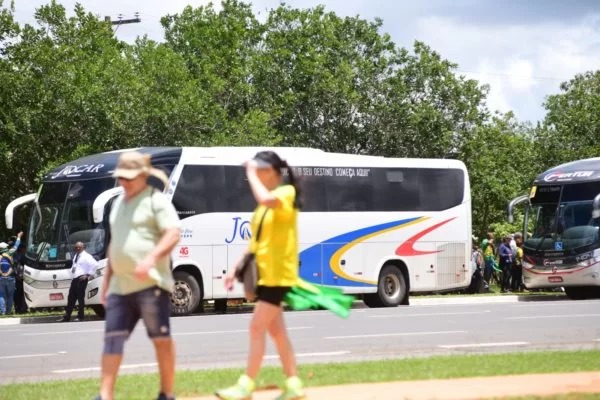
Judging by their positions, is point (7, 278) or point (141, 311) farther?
point (7, 278)

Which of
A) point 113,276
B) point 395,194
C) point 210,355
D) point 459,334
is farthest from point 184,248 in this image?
point 113,276

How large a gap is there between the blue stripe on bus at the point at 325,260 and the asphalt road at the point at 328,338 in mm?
4242

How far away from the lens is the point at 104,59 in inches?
1860

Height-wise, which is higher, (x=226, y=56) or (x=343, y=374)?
(x=226, y=56)

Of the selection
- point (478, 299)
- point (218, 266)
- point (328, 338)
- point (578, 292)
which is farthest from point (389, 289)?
point (328, 338)

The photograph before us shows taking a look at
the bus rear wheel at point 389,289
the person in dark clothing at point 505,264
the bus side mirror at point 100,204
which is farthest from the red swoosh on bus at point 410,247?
the bus side mirror at point 100,204

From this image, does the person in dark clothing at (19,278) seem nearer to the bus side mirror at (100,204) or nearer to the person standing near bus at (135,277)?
the bus side mirror at (100,204)

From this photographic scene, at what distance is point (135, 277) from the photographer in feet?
32.0

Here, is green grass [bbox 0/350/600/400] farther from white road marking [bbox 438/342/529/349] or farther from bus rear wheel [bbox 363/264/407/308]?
bus rear wheel [bbox 363/264/407/308]

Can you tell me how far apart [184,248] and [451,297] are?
1106 centimetres

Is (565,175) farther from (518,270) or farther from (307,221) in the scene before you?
(307,221)

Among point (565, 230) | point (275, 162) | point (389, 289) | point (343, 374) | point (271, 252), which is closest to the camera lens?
point (271, 252)

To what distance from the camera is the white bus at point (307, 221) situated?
28938 millimetres

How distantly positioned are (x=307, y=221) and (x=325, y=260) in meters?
1.02
